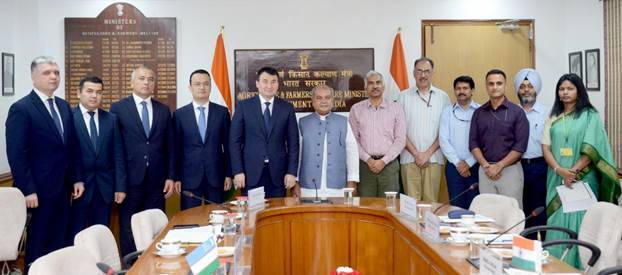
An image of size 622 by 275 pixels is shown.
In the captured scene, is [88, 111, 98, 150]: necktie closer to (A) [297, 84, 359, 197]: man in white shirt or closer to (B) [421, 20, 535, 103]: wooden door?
(A) [297, 84, 359, 197]: man in white shirt

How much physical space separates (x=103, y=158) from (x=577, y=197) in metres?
3.38

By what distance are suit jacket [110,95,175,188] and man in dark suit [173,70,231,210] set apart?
0.16 m

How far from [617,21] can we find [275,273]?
155 inches

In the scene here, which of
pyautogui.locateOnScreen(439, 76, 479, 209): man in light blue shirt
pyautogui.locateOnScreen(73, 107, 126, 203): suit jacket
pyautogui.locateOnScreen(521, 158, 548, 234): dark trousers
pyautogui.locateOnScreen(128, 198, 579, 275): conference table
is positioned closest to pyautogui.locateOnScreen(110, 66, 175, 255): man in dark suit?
pyautogui.locateOnScreen(73, 107, 126, 203): suit jacket

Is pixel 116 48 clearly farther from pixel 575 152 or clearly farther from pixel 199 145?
pixel 575 152

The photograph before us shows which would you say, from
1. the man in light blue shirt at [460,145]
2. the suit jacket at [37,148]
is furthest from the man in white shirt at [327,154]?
the suit jacket at [37,148]

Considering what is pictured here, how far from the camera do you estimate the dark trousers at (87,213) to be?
455cm

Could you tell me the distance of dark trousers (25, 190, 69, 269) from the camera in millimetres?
4266

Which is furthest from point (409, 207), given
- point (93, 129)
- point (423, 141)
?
point (93, 129)

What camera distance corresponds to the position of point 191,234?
3160mm

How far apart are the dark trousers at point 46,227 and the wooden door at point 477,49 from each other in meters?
3.87

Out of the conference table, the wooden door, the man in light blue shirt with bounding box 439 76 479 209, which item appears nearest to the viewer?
the conference table

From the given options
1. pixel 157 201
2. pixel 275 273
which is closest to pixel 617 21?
pixel 275 273

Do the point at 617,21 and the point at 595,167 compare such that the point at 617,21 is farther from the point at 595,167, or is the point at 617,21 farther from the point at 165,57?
the point at 165,57
